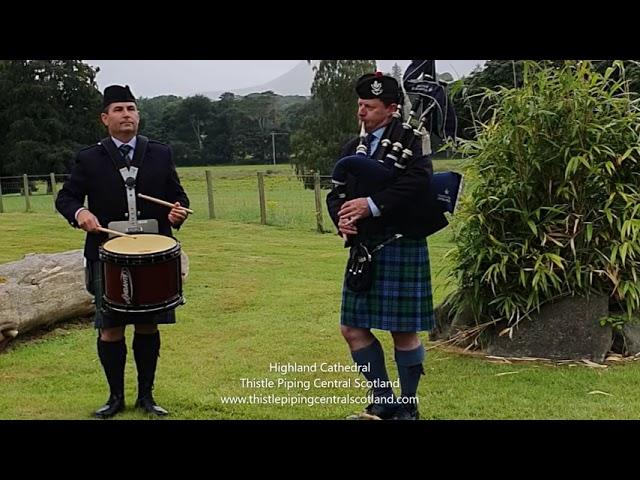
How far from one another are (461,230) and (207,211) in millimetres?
1189

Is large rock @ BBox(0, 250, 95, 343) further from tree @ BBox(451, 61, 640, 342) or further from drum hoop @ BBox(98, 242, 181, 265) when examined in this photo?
tree @ BBox(451, 61, 640, 342)

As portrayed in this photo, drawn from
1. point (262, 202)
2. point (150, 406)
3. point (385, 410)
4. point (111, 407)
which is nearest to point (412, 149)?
point (385, 410)

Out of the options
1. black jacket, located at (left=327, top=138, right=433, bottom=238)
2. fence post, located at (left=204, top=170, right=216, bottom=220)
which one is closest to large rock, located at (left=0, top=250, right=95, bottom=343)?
fence post, located at (left=204, top=170, right=216, bottom=220)

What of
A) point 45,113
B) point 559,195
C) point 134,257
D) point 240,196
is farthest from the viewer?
point 240,196

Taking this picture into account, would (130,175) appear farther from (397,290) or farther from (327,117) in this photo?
(397,290)

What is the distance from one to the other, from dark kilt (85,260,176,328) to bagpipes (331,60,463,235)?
0.83 metres

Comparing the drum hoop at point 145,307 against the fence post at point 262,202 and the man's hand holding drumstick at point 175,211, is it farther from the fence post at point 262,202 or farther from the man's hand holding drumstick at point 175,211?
the fence post at point 262,202

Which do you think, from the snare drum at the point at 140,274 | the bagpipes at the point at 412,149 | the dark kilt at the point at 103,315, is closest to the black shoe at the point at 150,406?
the dark kilt at the point at 103,315

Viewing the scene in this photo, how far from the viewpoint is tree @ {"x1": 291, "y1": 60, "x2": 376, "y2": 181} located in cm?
351

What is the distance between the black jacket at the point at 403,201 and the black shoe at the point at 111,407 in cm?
109

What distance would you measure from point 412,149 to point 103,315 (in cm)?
130

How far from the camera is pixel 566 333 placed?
398 cm

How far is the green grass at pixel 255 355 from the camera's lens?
3.49 meters

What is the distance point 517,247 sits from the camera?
4.07m
